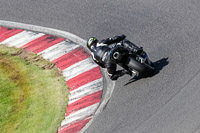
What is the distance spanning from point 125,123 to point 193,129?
178cm

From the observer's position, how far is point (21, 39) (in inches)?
548

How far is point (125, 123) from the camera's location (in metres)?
8.98

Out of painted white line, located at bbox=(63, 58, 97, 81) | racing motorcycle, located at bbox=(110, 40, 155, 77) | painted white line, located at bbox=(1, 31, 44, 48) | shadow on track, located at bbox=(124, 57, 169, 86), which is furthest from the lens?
painted white line, located at bbox=(1, 31, 44, 48)

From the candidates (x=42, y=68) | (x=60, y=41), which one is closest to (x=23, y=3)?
(x=60, y=41)

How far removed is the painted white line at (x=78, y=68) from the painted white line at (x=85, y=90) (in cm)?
77

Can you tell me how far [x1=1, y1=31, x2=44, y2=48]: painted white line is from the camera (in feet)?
45.0

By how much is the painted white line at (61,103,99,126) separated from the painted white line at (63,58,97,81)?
173cm

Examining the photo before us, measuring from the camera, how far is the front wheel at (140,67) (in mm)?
9805

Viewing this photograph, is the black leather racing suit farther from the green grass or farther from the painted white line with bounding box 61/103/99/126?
the green grass

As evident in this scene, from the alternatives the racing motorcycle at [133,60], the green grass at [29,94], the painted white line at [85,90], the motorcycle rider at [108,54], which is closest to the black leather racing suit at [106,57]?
the motorcycle rider at [108,54]

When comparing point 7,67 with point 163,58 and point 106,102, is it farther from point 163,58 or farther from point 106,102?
point 163,58

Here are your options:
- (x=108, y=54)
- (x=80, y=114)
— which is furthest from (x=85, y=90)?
(x=108, y=54)

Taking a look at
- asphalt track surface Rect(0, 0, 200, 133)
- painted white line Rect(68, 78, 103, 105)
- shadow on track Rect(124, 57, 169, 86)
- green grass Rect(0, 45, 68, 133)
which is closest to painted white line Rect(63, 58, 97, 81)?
green grass Rect(0, 45, 68, 133)

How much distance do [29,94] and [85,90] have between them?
1818 millimetres
